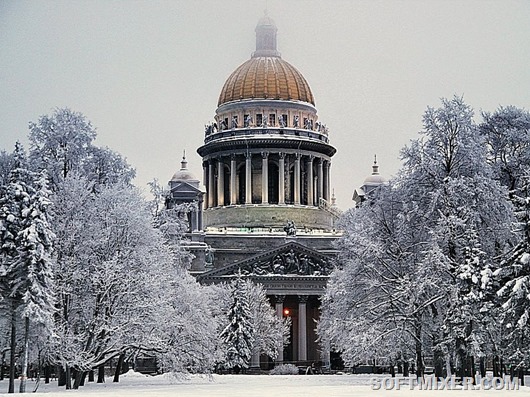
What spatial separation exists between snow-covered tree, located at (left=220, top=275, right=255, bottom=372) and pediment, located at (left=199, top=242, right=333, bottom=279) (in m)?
15.3

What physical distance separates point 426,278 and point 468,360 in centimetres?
476

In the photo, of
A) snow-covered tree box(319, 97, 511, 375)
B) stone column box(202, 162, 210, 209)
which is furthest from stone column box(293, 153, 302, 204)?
snow-covered tree box(319, 97, 511, 375)

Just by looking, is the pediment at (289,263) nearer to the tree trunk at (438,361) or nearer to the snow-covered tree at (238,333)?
the snow-covered tree at (238,333)

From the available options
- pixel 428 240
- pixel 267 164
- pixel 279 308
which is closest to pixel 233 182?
pixel 267 164

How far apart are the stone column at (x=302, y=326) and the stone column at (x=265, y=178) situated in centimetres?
1955

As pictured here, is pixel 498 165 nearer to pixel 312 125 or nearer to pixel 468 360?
pixel 468 360

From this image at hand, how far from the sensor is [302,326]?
105688mm

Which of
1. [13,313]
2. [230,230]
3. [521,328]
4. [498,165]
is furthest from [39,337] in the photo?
[230,230]

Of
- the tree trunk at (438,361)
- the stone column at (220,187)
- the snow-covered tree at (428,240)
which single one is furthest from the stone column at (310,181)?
the tree trunk at (438,361)

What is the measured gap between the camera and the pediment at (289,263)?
10400 centimetres

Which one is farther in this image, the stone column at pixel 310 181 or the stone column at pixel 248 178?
the stone column at pixel 310 181

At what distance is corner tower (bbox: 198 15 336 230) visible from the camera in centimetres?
12275

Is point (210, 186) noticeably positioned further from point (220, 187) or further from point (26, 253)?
point (26, 253)

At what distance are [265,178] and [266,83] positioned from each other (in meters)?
11.4
